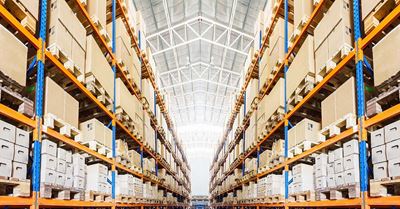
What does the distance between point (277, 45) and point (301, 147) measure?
2102mm

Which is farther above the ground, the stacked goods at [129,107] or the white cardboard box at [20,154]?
the stacked goods at [129,107]

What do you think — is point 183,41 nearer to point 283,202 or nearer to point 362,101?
point 283,202

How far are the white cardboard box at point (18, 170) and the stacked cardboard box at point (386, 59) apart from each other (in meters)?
3.38

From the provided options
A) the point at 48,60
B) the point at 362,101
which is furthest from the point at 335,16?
the point at 48,60

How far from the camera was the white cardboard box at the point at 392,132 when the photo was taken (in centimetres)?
336

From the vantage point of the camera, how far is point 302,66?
5.57 m

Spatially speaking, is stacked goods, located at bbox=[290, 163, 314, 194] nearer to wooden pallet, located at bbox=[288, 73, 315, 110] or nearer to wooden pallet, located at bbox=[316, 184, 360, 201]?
wooden pallet, located at bbox=[316, 184, 360, 201]

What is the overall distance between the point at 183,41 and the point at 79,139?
52.3 feet

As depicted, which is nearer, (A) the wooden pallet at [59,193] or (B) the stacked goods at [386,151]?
(B) the stacked goods at [386,151]

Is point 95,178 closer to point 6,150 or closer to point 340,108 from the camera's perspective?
point 6,150

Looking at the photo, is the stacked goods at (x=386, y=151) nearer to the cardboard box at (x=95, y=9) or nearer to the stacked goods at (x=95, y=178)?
the stacked goods at (x=95, y=178)

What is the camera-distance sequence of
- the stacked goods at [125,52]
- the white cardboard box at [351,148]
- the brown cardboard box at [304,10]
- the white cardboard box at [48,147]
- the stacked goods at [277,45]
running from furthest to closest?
the stacked goods at [125,52] < the stacked goods at [277,45] < the brown cardboard box at [304,10] < the white cardboard box at [48,147] < the white cardboard box at [351,148]

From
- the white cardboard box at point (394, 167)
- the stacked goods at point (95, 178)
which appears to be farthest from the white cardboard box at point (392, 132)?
the stacked goods at point (95, 178)

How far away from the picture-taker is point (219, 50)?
22.6m
